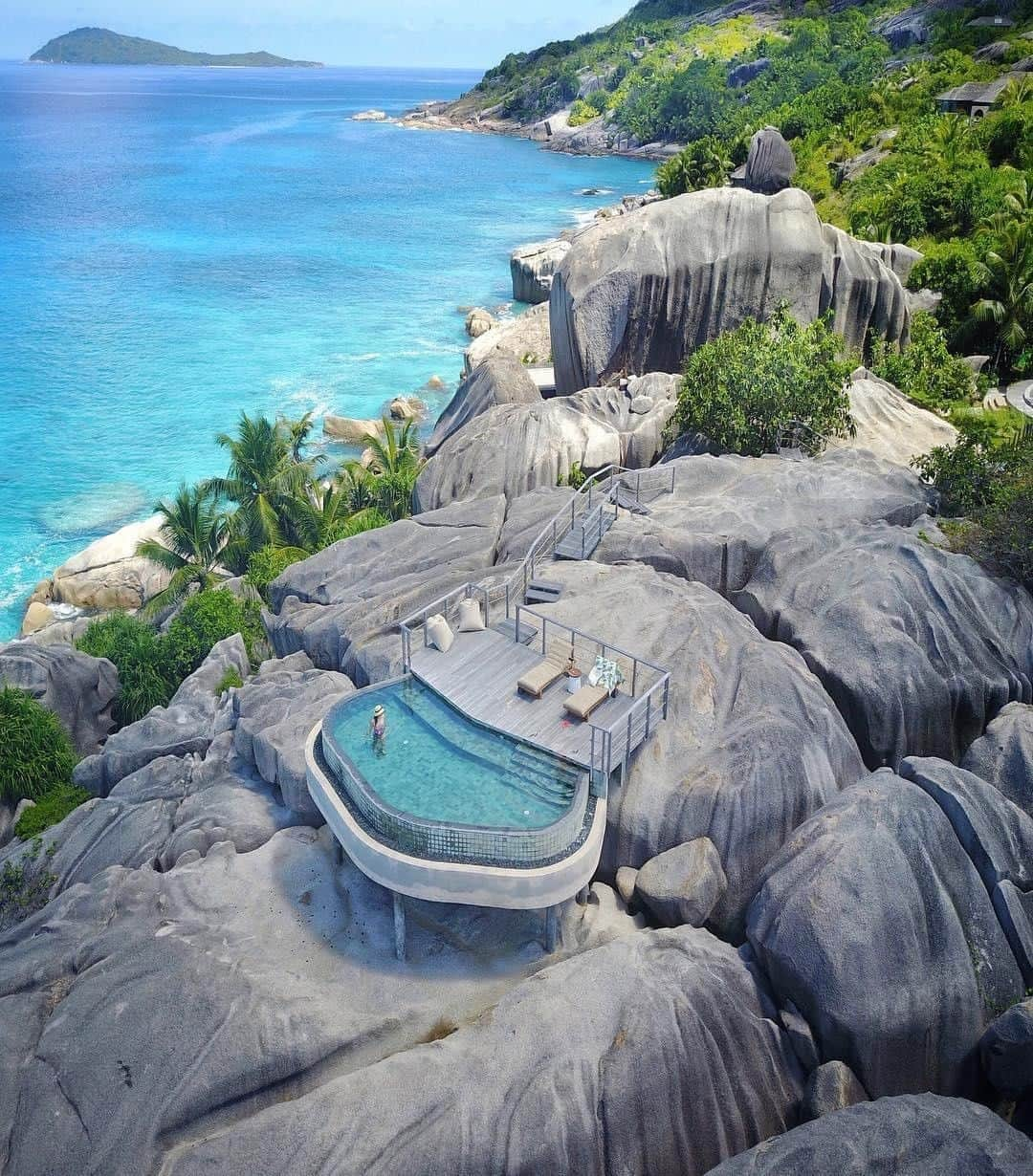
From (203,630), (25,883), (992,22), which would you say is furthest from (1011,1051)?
(992,22)

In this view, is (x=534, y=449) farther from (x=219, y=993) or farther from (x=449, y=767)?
(x=219, y=993)

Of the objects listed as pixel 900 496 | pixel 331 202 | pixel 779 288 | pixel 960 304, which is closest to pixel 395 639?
pixel 900 496

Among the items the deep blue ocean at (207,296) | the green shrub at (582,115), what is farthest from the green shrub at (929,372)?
the green shrub at (582,115)

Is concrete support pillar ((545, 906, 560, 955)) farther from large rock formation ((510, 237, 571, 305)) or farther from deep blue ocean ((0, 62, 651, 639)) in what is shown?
large rock formation ((510, 237, 571, 305))

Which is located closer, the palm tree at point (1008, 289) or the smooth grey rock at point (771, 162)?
the palm tree at point (1008, 289)

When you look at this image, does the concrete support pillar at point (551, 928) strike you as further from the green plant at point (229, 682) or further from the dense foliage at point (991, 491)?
the green plant at point (229, 682)

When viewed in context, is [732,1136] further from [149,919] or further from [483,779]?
[149,919]
